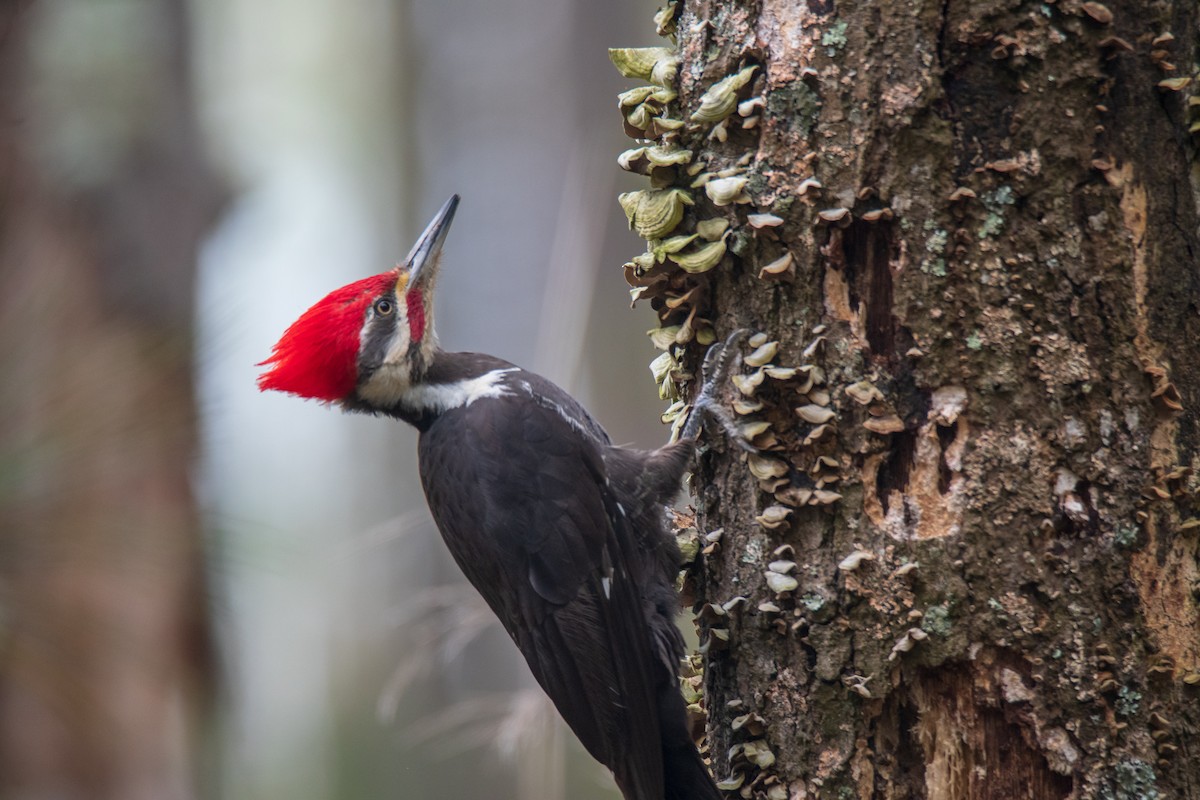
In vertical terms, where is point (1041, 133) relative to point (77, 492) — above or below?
above

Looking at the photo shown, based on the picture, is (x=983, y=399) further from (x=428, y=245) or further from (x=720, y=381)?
(x=428, y=245)

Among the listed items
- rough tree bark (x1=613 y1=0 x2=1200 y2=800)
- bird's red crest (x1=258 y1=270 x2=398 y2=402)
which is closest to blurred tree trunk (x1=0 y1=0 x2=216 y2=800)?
bird's red crest (x1=258 y1=270 x2=398 y2=402)

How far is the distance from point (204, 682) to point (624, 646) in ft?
8.51

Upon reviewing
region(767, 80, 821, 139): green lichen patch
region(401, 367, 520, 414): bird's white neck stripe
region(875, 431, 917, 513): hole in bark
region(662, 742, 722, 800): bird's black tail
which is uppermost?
region(767, 80, 821, 139): green lichen patch

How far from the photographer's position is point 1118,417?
1.67 m

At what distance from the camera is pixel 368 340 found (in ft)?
9.13

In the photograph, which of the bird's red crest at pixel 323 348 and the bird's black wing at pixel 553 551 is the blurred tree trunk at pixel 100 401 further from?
the bird's black wing at pixel 553 551

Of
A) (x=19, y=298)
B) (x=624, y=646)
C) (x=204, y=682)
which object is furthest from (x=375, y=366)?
(x=204, y=682)

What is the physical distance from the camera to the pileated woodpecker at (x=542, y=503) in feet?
7.75

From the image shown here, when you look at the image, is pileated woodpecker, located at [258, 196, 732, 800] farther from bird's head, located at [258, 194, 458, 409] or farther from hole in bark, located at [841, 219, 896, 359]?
hole in bark, located at [841, 219, 896, 359]

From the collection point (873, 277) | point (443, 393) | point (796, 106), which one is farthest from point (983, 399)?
point (443, 393)

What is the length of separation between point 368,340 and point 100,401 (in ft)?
2.83

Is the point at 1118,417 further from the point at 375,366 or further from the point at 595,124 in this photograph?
the point at 595,124

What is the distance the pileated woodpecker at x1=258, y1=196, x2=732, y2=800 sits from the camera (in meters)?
2.36
